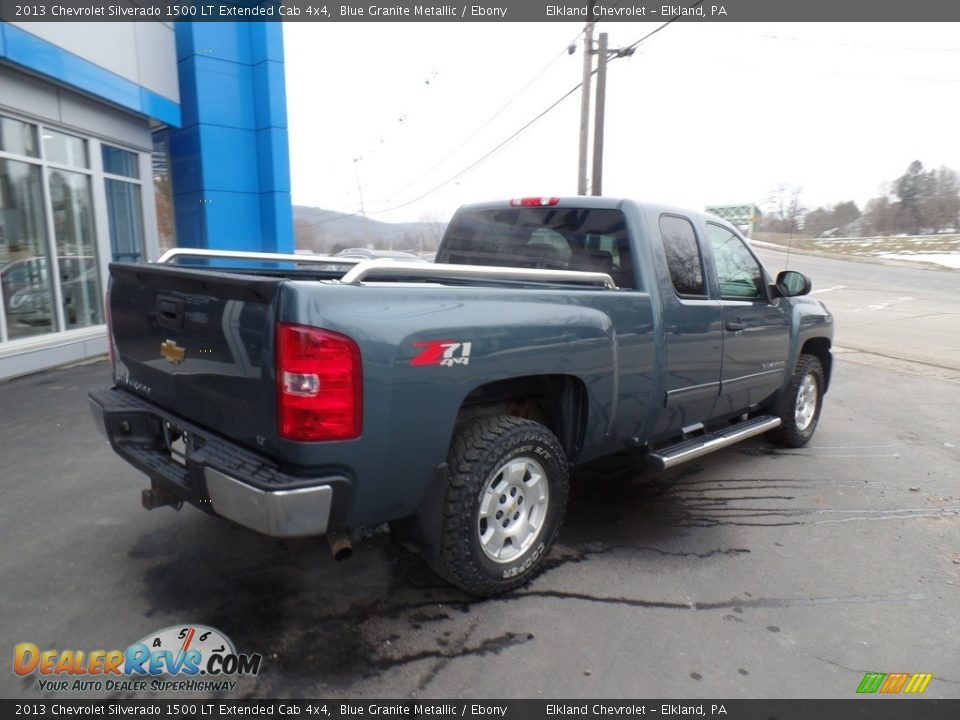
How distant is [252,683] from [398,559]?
3.54 feet

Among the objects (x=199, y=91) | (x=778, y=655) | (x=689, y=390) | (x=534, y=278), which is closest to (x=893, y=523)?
(x=689, y=390)

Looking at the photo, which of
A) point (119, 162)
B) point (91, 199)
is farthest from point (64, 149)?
point (119, 162)

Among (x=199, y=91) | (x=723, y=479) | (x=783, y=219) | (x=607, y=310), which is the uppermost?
(x=199, y=91)

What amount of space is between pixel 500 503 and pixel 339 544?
0.86 metres

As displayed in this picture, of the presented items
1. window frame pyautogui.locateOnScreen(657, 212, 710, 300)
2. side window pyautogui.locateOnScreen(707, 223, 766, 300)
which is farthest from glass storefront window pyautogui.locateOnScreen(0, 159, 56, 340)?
side window pyautogui.locateOnScreen(707, 223, 766, 300)

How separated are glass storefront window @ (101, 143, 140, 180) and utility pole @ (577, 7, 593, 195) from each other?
8928mm

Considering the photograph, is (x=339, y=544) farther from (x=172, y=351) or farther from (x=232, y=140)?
(x=232, y=140)

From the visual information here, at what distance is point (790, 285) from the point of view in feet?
15.5

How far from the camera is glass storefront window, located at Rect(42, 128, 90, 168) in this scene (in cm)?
857

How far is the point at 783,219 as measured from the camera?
5.47 metres

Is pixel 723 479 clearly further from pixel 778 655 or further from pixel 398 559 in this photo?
pixel 398 559

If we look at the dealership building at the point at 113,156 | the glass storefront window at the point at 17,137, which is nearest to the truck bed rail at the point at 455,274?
the dealership building at the point at 113,156

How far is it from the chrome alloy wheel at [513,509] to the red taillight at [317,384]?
2.77 ft

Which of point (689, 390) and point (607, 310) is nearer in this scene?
point (607, 310)
